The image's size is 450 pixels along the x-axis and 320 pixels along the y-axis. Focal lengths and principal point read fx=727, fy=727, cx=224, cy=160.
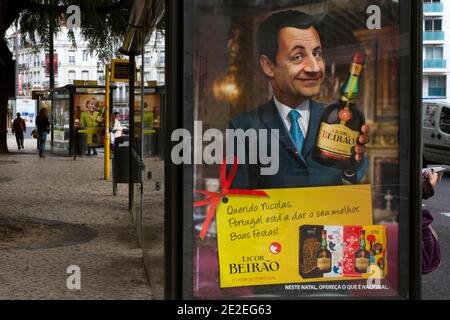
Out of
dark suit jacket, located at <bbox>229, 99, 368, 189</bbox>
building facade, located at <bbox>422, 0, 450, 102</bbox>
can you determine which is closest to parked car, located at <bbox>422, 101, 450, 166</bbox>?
dark suit jacket, located at <bbox>229, 99, 368, 189</bbox>

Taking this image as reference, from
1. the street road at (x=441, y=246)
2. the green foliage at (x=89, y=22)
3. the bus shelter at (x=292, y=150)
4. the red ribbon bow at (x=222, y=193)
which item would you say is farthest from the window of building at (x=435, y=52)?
the red ribbon bow at (x=222, y=193)

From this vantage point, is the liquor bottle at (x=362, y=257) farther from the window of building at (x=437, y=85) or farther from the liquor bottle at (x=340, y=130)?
the window of building at (x=437, y=85)

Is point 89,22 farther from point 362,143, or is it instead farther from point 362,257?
point 362,257

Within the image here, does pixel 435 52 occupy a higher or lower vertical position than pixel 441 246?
higher

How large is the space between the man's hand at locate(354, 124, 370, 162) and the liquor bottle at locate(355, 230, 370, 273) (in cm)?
45

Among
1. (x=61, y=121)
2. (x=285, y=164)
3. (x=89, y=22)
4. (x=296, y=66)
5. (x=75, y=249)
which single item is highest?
(x=89, y=22)

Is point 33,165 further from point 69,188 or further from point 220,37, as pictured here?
point 220,37

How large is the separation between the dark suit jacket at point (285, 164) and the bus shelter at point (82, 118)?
20.7 meters

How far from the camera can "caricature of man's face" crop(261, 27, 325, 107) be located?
425cm

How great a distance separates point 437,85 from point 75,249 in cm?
6607

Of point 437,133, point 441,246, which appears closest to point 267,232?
point 441,246

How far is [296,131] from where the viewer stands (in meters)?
4.30

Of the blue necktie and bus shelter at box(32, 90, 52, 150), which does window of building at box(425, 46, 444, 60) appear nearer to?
bus shelter at box(32, 90, 52, 150)

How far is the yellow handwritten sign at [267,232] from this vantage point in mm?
4258
